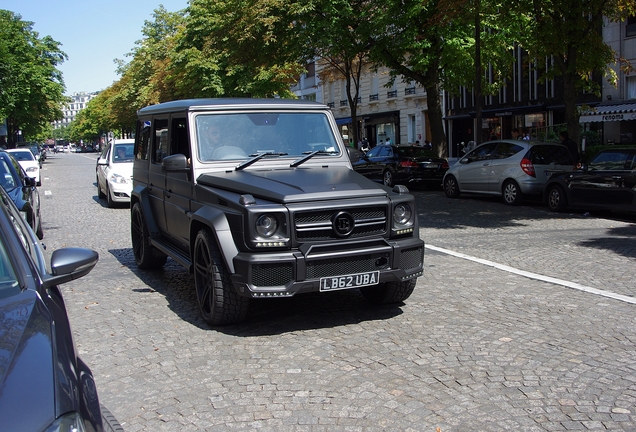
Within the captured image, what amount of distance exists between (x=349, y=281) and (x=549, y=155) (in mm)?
12424

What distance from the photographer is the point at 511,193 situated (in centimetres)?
1689

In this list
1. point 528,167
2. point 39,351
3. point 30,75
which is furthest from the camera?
point 30,75

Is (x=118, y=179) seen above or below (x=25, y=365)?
above

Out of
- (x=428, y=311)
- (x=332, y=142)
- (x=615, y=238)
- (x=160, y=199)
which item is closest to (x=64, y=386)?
(x=428, y=311)

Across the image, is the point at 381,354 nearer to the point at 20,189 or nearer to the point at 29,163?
the point at 20,189

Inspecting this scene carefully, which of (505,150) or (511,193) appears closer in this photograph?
(511,193)

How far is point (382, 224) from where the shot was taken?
5949 millimetres

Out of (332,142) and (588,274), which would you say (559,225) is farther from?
(332,142)

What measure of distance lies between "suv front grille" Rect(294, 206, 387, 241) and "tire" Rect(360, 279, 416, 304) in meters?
0.78

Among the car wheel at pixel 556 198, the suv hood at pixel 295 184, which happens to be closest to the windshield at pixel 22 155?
the car wheel at pixel 556 198

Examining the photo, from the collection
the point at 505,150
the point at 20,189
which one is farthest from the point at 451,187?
the point at 20,189

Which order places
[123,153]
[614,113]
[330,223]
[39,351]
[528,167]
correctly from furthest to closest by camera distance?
1. [614,113]
2. [123,153]
3. [528,167]
4. [330,223]
5. [39,351]

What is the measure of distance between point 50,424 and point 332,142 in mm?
5427

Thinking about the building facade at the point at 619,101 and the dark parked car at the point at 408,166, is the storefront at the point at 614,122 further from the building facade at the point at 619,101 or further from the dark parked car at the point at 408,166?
the dark parked car at the point at 408,166
